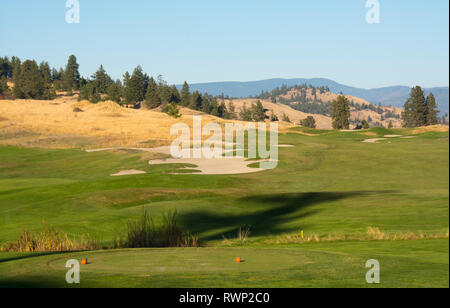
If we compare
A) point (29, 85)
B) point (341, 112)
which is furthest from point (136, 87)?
point (341, 112)

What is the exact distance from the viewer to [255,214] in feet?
96.1

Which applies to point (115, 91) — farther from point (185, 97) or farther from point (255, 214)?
point (255, 214)

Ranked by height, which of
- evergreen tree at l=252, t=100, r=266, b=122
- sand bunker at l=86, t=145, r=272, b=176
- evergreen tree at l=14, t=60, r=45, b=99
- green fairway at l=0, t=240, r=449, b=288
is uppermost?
evergreen tree at l=14, t=60, r=45, b=99

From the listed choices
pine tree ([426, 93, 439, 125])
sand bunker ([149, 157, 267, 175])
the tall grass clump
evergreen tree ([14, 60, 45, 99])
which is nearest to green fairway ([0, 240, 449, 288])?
the tall grass clump

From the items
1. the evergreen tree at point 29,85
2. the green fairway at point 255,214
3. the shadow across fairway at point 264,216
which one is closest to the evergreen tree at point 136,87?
the evergreen tree at point 29,85

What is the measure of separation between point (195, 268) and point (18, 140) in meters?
81.7

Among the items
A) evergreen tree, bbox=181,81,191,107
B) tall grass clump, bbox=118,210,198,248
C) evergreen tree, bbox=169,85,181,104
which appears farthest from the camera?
evergreen tree, bbox=181,81,191,107

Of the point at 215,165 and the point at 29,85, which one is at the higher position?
the point at 29,85

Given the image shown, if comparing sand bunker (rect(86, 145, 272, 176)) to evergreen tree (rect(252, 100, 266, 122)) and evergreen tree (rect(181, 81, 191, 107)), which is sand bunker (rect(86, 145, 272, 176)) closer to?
evergreen tree (rect(181, 81, 191, 107))

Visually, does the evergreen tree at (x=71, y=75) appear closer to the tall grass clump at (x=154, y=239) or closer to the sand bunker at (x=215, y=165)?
the sand bunker at (x=215, y=165)

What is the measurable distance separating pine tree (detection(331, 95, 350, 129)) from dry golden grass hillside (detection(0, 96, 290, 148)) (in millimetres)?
47660

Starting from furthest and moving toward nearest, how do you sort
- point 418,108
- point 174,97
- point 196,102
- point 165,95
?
point 196,102, point 174,97, point 165,95, point 418,108

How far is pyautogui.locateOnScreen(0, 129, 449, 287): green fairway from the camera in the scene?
11.1 meters

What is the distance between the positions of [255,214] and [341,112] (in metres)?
125
